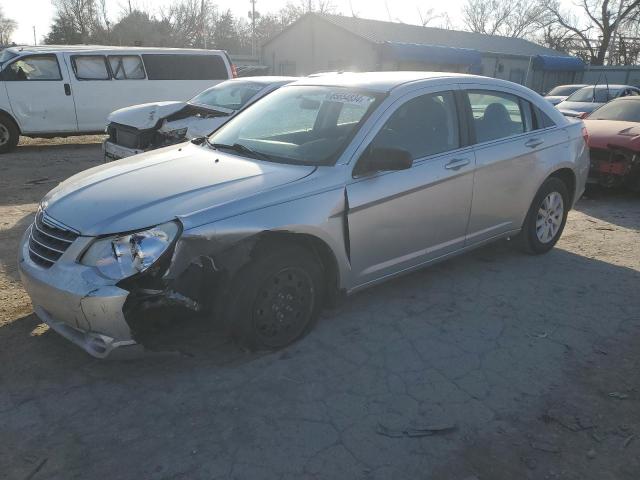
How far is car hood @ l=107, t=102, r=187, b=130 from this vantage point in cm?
717

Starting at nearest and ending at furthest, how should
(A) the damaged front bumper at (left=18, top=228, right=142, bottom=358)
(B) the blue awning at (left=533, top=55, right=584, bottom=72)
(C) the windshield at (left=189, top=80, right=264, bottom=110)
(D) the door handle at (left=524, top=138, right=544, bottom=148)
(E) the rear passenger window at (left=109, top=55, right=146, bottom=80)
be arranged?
(A) the damaged front bumper at (left=18, top=228, right=142, bottom=358)
(D) the door handle at (left=524, top=138, right=544, bottom=148)
(C) the windshield at (left=189, top=80, right=264, bottom=110)
(E) the rear passenger window at (left=109, top=55, right=146, bottom=80)
(B) the blue awning at (left=533, top=55, right=584, bottom=72)

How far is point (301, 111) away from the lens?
169 inches

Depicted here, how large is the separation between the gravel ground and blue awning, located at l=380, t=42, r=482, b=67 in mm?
26366

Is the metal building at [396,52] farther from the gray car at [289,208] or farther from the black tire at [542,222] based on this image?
the gray car at [289,208]

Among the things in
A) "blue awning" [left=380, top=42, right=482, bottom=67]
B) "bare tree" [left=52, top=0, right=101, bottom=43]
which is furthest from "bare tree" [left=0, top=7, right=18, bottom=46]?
"blue awning" [left=380, top=42, right=482, bottom=67]

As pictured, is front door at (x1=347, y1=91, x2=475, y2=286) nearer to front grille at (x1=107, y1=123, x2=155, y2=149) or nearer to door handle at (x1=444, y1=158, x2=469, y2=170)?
door handle at (x1=444, y1=158, x2=469, y2=170)

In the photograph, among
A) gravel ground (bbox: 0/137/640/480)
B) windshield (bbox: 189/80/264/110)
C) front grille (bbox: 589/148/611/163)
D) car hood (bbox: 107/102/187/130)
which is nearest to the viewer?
gravel ground (bbox: 0/137/640/480)

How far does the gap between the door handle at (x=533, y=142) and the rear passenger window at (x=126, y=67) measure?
9.73m

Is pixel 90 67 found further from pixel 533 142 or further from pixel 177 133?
pixel 533 142

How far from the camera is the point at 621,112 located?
8.85m

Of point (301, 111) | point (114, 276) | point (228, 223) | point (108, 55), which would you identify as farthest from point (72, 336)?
point (108, 55)

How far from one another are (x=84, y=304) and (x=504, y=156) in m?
3.43

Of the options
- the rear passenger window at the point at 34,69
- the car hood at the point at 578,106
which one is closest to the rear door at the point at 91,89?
the rear passenger window at the point at 34,69

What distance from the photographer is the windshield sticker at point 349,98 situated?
3.89 metres
